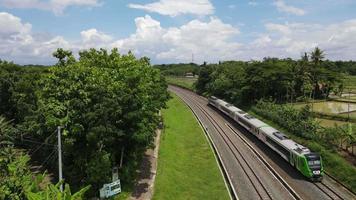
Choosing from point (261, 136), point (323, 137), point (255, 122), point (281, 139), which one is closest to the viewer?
point (281, 139)

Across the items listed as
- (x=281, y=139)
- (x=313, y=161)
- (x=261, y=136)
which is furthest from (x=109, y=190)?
(x=261, y=136)

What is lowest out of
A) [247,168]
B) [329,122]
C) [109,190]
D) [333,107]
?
[247,168]

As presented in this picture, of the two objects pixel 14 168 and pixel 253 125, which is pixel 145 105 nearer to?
pixel 14 168

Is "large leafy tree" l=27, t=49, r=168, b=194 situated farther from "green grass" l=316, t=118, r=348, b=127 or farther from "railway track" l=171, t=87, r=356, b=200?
"green grass" l=316, t=118, r=348, b=127

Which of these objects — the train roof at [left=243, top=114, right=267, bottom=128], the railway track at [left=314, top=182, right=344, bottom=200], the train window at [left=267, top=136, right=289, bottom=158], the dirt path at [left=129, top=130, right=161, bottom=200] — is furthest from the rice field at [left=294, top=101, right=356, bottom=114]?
the dirt path at [left=129, top=130, right=161, bottom=200]

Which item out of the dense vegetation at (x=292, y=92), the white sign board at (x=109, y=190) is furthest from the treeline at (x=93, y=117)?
the dense vegetation at (x=292, y=92)

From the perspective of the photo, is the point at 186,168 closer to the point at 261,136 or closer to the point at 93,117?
the point at 261,136

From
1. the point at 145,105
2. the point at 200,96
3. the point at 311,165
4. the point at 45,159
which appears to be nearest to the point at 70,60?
the point at 145,105
